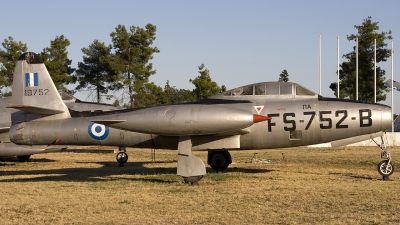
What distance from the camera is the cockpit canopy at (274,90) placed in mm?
17172

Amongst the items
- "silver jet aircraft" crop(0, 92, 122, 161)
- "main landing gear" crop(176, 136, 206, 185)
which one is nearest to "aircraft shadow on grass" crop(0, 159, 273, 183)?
"main landing gear" crop(176, 136, 206, 185)

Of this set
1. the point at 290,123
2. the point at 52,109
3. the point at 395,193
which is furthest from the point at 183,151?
the point at 395,193

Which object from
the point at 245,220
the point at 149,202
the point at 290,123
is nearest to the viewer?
the point at 245,220

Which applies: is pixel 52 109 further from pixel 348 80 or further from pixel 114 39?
pixel 348 80

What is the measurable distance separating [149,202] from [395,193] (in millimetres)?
6106

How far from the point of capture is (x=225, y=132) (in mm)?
15625

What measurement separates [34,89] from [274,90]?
26.6 feet

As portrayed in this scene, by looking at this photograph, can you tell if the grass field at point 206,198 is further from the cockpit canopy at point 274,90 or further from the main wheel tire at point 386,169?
the cockpit canopy at point 274,90

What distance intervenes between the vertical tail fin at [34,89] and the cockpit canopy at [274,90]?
5864mm

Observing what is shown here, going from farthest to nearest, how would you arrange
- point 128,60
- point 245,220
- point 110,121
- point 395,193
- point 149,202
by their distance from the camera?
point 128,60, point 110,121, point 395,193, point 149,202, point 245,220

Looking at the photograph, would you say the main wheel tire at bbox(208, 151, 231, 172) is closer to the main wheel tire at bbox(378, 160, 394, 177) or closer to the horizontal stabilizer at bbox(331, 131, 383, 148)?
the horizontal stabilizer at bbox(331, 131, 383, 148)

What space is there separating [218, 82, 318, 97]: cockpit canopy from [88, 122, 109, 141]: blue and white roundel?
169 inches

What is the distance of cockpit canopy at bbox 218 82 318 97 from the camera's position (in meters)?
17.2

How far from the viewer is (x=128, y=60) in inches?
2222
